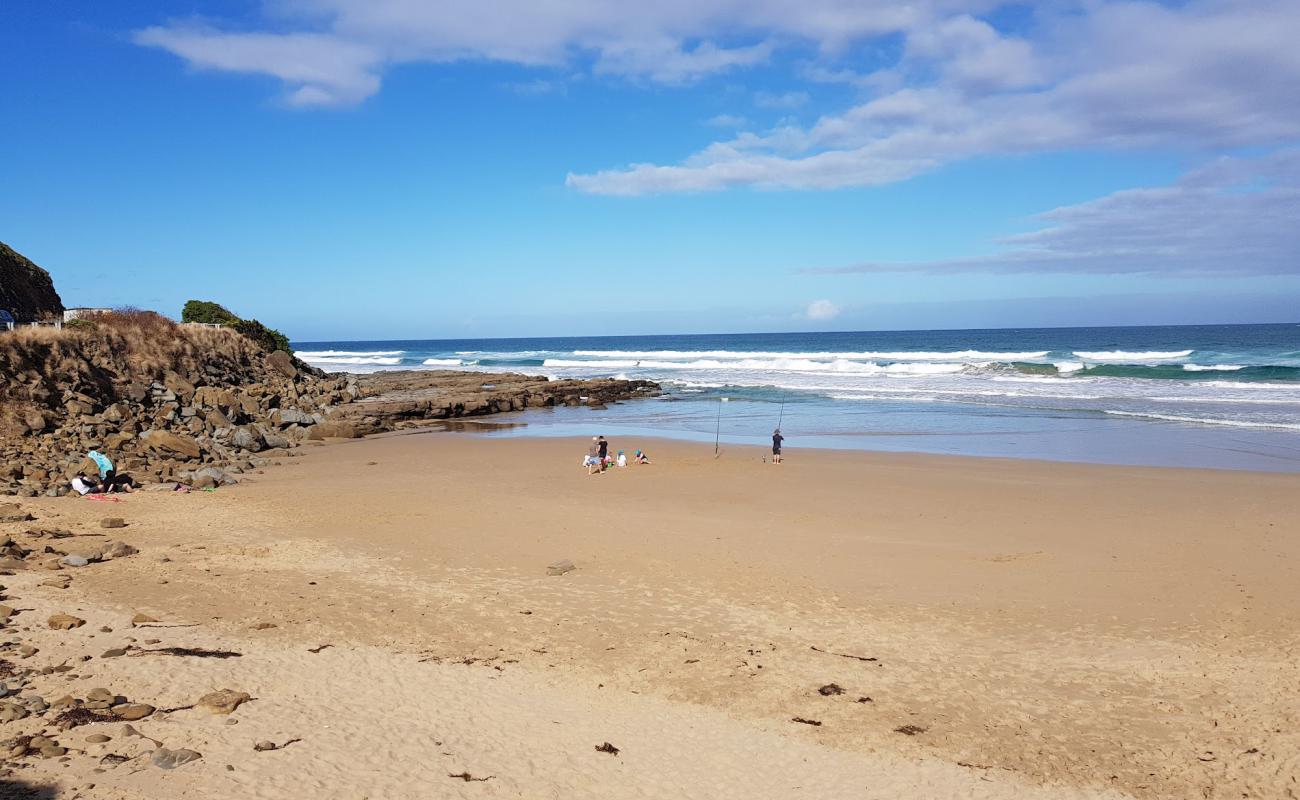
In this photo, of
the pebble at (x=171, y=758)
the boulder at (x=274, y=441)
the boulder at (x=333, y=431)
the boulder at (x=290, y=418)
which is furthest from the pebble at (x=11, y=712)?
the boulder at (x=290, y=418)

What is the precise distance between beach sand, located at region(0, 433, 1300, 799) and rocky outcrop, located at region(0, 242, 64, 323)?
2129cm

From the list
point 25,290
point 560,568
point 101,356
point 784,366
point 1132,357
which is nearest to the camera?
point 560,568

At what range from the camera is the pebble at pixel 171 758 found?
553 centimetres

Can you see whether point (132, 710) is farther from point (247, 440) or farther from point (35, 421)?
point (247, 440)

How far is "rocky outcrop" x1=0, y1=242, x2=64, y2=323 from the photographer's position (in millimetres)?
30245

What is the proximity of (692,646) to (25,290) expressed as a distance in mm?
34786

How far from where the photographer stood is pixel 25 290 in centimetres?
3225

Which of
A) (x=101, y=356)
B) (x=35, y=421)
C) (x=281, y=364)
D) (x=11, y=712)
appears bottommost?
(x=11, y=712)

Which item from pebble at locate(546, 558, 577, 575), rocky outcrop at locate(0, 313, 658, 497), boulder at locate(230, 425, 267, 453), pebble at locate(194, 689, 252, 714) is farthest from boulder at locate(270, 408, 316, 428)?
pebble at locate(194, 689, 252, 714)

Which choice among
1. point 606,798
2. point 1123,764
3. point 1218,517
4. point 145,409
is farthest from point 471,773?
point 145,409

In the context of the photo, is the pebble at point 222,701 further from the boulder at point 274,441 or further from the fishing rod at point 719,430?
the boulder at point 274,441

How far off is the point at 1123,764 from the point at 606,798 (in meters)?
3.79

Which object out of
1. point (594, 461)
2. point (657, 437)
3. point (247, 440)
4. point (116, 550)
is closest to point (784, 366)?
point (657, 437)

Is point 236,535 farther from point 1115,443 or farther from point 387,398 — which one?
point 387,398
